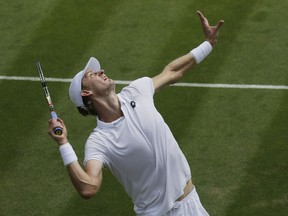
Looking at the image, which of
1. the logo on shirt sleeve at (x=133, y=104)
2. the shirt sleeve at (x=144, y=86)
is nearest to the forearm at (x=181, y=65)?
the shirt sleeve at (x=144, y=86)

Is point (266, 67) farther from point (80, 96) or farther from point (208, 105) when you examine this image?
point (80, 96)

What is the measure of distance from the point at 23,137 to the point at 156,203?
3.93 meters

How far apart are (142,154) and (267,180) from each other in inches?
120

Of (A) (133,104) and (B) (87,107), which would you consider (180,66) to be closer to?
(A) (133,104)

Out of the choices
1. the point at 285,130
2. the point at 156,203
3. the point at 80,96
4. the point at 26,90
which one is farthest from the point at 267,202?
the point at 26,90

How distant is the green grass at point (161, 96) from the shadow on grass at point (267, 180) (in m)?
0.01

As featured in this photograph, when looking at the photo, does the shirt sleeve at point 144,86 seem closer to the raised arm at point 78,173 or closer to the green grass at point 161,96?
the raised arm at point 78,173

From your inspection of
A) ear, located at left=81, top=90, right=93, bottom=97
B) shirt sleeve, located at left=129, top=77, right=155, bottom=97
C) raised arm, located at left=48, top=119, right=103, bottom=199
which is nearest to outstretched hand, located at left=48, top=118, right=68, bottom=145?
raised arm, located at left=48, top=119, right=103, bottom=199

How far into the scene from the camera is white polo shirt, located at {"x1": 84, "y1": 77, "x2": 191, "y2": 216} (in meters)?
9.76

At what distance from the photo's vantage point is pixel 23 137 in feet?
44.3

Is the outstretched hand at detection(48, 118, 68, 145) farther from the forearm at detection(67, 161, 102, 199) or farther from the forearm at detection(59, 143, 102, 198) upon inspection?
the forearm at detection(67, 161, 102, 199)

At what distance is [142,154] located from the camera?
32.1ft

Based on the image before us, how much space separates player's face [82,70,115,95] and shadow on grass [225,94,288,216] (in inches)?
112

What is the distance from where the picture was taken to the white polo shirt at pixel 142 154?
384 inches
